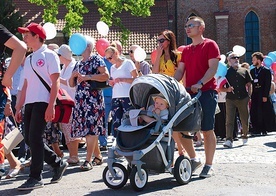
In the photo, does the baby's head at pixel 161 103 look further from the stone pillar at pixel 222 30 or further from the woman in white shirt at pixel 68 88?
the stone pillar at pixel 222 30

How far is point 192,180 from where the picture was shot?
823 cm

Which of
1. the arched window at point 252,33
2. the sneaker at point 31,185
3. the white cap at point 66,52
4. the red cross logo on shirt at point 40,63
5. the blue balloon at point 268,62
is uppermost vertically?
the arched window at point 252,33

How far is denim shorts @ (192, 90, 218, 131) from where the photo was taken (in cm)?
844

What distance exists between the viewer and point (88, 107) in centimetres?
970

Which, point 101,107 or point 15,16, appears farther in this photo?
point 15,16

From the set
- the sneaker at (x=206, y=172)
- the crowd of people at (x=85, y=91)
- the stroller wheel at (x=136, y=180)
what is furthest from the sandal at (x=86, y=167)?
the stroller wheel at (x=136, y=180)

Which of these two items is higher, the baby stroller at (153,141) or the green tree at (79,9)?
the green tree at (79,9)

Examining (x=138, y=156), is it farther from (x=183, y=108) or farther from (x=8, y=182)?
(x=8, y=182)

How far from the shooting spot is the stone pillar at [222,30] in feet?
147

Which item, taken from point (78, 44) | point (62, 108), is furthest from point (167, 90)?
point (78, 44)

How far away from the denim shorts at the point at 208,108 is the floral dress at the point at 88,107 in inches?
75.1

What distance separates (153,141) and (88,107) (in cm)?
223

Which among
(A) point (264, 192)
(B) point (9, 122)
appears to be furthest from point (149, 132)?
(B) point (9, 122)

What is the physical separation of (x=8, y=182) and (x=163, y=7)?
38.4 m
